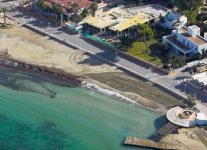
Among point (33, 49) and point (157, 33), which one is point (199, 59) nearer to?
point (157, 33)

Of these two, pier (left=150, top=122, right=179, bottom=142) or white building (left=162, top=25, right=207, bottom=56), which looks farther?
white building (left=162, top=25, right=207, bottom=56)

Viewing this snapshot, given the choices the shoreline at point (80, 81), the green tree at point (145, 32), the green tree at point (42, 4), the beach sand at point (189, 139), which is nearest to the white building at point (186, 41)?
the green tree at point (145, 32)

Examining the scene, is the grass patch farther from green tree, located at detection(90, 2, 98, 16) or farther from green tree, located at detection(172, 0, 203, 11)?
green tree, located at detection(90, 2, 98, 16)

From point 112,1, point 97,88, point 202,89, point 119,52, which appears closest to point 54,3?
point 112,1

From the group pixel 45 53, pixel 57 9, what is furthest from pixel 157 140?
pixel 57 9

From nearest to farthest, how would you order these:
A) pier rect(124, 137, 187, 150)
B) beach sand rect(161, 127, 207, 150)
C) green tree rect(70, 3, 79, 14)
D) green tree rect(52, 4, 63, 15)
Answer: pier rect(124, 137, 187, 150) → beach sand rect(161, 127, 207, 150) → green tree rect(70, 3, 79, 14) → green tree rect(52, 4, 63, 15)

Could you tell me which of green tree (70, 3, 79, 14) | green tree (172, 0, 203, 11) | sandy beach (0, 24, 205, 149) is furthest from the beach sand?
green tree (70, 3, 79, 14)
